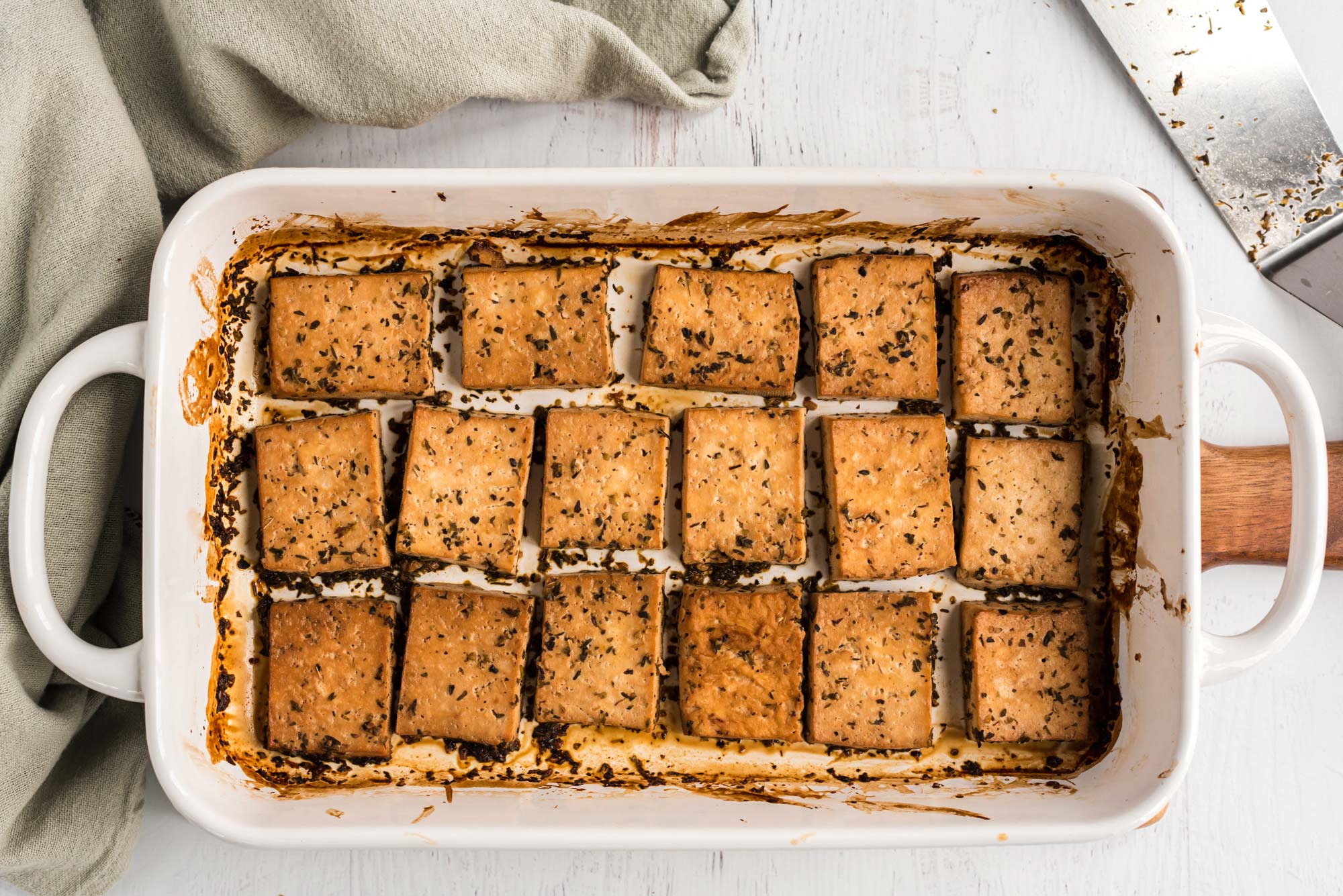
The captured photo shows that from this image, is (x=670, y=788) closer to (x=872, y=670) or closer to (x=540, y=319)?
(x=872, y=670)

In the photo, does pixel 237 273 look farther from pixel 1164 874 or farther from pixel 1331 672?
pixel 1331 672

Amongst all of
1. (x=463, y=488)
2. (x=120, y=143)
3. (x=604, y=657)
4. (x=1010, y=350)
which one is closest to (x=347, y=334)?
(x=463, y=488)

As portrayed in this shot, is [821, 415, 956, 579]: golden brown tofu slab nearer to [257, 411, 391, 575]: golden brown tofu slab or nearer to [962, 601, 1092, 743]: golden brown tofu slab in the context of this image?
[962, 601, 1092, 743]: golden brown tofu slab

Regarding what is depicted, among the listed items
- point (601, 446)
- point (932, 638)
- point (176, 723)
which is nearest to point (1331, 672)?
point (932, 638)

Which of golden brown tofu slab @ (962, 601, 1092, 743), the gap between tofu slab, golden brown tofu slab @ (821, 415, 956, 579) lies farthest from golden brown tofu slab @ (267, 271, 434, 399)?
golden brown tofu slab @ (962, 601, 1092, 743)

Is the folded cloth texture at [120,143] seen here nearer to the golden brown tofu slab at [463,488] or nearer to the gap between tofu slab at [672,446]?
the gap between tofu slab at [672,446]
